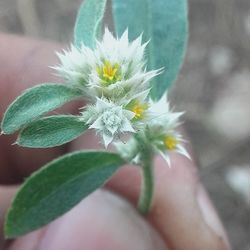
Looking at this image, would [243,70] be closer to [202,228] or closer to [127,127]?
[202,228]

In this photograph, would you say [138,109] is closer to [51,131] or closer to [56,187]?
[51,131]

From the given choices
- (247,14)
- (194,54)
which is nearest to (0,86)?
(194,54)

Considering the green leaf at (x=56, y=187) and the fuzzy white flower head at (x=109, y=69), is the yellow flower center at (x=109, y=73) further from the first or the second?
the green leaf at (x=56, y=187)

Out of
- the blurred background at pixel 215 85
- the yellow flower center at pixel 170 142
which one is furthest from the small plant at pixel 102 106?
the blurred background at pixel 215 85

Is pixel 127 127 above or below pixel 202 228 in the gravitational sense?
above

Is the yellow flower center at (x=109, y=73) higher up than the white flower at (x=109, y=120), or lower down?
higher up

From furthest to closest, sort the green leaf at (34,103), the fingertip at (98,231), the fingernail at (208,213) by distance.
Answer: the fingernail at (208,213)
the fingertip at (98,231)
the green leaf at (34,103)

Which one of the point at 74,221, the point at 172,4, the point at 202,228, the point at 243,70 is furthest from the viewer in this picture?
the point at 243,70
